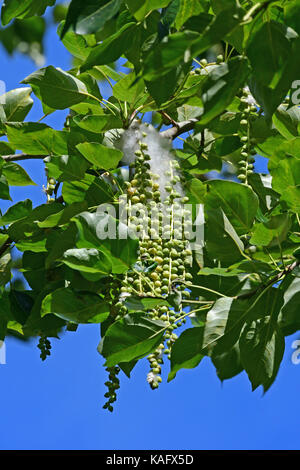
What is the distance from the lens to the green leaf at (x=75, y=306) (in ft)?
4.09

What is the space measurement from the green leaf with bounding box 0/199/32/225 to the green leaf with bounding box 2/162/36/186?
10 centimetres

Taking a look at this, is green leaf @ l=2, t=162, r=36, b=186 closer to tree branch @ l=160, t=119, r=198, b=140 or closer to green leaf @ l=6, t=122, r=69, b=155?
green leaf @ l=6, t=122, r=69, b=155

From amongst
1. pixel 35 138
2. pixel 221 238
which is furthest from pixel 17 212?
pixel 221 238

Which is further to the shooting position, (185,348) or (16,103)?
(16,103)

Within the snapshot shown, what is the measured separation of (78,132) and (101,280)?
32cm

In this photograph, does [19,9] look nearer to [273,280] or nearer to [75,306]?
[75,306]

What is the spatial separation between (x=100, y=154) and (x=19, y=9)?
0.29 m

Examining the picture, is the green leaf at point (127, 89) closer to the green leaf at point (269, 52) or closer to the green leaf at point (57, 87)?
the green leaf at point (57, 87)

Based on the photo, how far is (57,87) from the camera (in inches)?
53.1

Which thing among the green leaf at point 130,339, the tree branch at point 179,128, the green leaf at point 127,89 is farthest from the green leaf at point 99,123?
the green leaf at point 130,339

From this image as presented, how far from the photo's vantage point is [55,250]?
1315mm

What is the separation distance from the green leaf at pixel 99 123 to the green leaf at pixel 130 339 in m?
0.37
